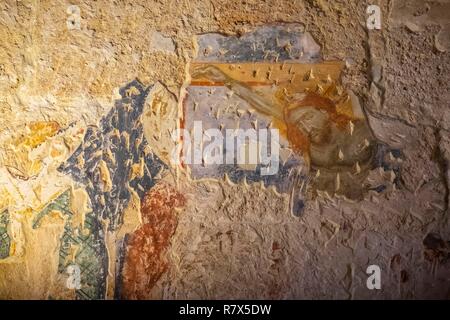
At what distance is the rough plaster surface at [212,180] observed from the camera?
244 centimetres

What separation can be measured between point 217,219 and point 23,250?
1197 mm

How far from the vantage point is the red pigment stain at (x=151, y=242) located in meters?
2.45

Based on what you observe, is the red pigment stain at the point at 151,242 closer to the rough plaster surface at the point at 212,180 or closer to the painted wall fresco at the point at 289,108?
the rough plaster surface at the point at 212,180

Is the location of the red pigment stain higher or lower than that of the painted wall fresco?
lower

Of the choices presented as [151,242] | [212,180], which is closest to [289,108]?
[212,180]

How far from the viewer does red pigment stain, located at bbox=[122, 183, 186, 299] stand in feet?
8.04

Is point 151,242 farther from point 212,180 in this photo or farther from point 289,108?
point 289,108

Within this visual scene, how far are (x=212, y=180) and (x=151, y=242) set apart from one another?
0.53 metres

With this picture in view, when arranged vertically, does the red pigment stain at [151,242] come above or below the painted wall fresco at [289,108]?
below

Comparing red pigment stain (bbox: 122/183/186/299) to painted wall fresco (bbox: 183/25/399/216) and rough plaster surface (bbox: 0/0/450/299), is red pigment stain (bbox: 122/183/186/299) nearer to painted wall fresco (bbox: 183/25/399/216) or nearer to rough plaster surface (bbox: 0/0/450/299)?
rough plaster surface (bbox: 0/0/450/299)

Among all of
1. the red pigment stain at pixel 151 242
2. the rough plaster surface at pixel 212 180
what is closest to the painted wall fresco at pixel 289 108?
the rough plaster surface at pixel 212 180

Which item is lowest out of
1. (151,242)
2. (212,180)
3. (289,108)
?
(151,242)

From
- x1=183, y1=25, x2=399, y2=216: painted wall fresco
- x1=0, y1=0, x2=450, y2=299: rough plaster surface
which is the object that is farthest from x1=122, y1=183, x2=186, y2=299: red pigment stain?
x1=183, y1=25, x2=399, y2=216: painted wall fresco

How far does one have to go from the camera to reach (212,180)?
8.23 ft
